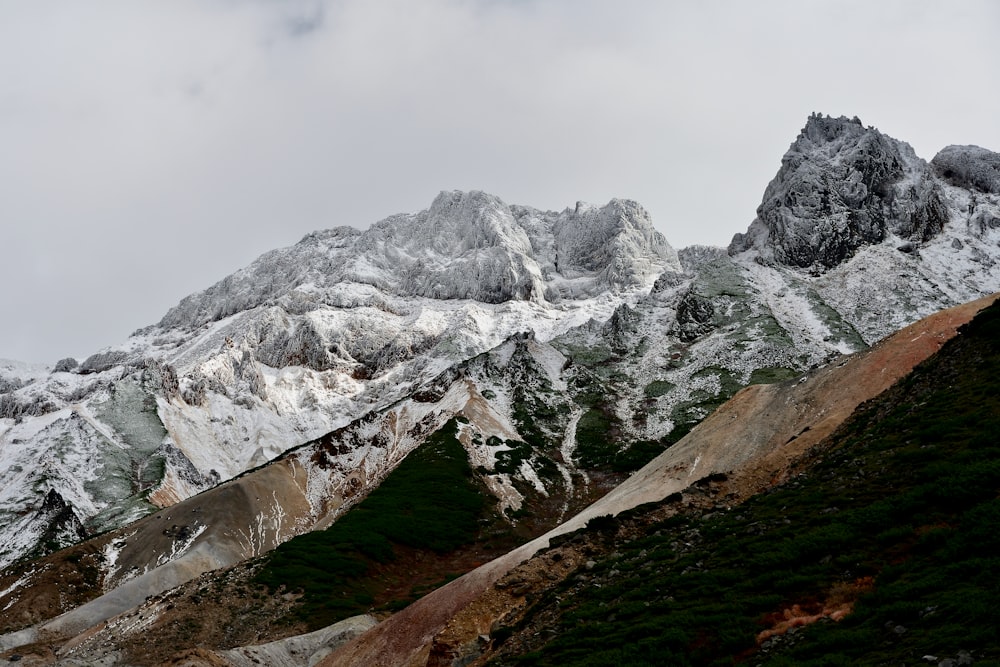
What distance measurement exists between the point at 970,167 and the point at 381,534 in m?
164

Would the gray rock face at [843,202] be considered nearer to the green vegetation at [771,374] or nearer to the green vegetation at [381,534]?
the green vegetation at [771,374]

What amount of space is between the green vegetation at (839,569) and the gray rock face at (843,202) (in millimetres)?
140693

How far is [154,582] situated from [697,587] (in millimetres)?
69013

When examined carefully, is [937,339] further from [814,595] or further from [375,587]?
[375,587]

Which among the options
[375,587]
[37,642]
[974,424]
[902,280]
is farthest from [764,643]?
[902,280]

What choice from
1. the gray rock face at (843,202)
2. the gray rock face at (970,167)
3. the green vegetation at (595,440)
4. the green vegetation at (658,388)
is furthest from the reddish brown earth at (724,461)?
the gray rock face at (970,167)

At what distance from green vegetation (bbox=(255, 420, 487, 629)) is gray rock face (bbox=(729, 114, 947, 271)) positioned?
10015 centimetres

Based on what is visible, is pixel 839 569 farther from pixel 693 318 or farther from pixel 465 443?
pixel 693 318

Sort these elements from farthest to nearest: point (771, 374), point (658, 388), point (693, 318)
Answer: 1. point (693, 318)
2. point (658, 388)
3. point (771, 374)

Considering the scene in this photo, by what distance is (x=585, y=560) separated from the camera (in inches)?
1364

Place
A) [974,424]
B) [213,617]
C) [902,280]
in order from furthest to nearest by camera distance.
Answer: [902,280] → [213,617] → [974,424]

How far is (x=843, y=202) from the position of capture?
167 metres


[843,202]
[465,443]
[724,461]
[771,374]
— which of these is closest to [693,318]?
[771,374]

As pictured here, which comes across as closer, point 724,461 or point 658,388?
point 724,461
